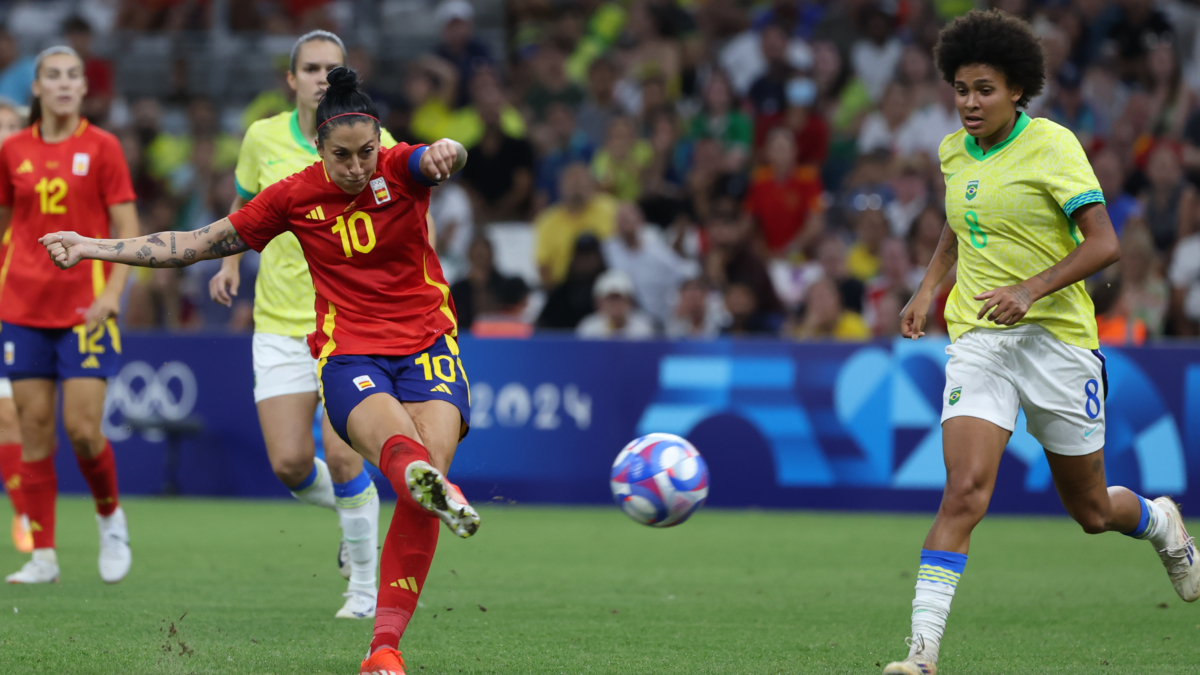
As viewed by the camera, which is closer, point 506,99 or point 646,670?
point 646,670

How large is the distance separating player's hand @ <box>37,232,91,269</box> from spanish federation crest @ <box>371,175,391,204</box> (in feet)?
3.57

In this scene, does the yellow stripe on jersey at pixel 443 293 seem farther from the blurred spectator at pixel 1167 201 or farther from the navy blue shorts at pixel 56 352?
the blurred spectator at pixel 1167 201

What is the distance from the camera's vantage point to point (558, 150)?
1691 cm

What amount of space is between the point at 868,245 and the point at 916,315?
8977 millimetres

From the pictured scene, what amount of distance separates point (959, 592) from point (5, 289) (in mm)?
5580

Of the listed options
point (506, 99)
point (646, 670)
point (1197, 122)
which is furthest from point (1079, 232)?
point (506, 99)

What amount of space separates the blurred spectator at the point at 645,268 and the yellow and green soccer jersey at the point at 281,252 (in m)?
7.85

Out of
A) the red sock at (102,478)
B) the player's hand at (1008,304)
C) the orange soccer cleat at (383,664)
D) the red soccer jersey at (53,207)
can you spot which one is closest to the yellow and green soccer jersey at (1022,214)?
the player's hand at (1008,304)

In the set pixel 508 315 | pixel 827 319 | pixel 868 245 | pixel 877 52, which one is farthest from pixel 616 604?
pixel 877 52

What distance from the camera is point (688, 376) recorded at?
1245 centimetres

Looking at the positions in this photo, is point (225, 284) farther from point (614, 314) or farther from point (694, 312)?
point (694, 312)

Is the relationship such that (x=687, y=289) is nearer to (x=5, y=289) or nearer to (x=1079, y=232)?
(x=5, y=289)

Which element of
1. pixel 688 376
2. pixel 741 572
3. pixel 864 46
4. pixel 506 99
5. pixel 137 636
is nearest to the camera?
pixel 137 636

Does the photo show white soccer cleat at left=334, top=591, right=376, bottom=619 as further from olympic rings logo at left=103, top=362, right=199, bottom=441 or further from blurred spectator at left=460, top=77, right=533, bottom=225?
blurred spectator at left=460, top=77, right=533, bottom=225
